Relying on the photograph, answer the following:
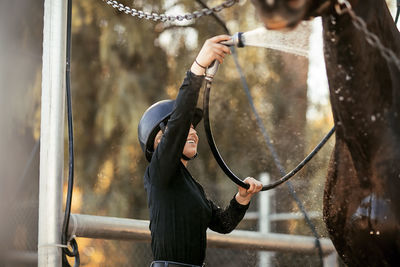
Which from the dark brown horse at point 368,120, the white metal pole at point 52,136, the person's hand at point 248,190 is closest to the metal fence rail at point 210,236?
the white metal pole at point 52,136

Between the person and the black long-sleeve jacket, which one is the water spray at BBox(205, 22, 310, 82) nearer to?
the person

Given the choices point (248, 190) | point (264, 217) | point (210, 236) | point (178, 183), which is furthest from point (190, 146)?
point (264, 217)

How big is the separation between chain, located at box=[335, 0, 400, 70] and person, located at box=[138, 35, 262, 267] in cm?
32

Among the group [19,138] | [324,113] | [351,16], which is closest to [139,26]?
[324,113]

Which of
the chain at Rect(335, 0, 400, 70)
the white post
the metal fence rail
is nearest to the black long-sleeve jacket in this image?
the metal fence rail

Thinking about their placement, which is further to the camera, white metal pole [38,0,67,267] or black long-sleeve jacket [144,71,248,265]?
white metal pole [38,0,67,267]

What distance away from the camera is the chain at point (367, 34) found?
1195mm

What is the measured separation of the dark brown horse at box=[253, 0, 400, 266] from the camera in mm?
1224

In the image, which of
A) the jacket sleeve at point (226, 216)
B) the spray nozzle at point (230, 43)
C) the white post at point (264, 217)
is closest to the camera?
the spray nozzle at point (230, 43)

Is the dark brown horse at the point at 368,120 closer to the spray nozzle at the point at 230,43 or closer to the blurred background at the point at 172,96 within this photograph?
the spray nozzle at the point at 230,43

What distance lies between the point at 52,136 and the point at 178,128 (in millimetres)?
518

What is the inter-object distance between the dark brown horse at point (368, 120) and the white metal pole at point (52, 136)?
2.79 feet

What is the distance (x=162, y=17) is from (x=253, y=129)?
3.60m

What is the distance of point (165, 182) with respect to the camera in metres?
1.53
